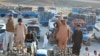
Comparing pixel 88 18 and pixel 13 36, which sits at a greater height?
pixel 13 36

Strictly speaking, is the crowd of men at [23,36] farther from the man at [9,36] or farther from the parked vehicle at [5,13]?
the parked vehicle at [5,13]

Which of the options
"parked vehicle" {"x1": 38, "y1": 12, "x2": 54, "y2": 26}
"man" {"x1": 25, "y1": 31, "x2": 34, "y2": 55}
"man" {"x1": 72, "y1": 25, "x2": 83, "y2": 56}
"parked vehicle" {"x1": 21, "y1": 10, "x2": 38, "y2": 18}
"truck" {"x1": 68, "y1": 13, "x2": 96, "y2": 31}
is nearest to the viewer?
"man" {"x1": 72, "y1": 25, "x2": 83, "y2": 56}

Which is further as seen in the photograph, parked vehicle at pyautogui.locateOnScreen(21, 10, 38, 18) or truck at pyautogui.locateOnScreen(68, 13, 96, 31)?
parked vehicle at pyautogui.locateOnScreen(21, 10, 38, 18)

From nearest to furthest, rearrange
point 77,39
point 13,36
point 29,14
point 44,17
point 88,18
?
point 77,39 → point 13,36 → point 88,18 → point 44,17 → point 29,14

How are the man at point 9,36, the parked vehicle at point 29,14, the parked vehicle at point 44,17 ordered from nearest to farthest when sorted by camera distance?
the man at point 9,36, the parked vehicle at point 44,17, the parked vehicle at point 29,14

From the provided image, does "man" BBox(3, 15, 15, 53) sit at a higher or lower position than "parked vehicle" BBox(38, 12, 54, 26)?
higher

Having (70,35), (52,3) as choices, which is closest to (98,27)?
(70,35)

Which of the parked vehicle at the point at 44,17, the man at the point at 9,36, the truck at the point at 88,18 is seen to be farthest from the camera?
the parked vehicle at the point at 44,17

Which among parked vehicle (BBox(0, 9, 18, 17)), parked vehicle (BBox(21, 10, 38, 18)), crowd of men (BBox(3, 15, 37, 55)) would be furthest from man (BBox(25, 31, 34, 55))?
parked vehicle (BBox(0, 9, 18, 17))

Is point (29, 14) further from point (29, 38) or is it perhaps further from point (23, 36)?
point (23, 36)

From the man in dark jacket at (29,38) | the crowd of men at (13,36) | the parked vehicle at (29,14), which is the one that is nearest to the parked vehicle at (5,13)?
the parked vehicle at (29,14)

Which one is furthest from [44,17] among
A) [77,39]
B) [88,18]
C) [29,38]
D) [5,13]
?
[77,39]

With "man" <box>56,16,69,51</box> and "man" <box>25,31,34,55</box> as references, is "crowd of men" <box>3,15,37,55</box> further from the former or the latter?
"man" <box>56,16,69,51</box>

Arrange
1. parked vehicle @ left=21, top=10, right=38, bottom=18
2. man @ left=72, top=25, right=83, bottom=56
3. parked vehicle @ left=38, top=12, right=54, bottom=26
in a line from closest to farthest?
man @ left=72, top=25, right=83, bottom=56 → parked vehicle @ left=38, top=12, right=54, bottom=26 → parked vehicle @ left=21, top=10, right=38, bottom=18
